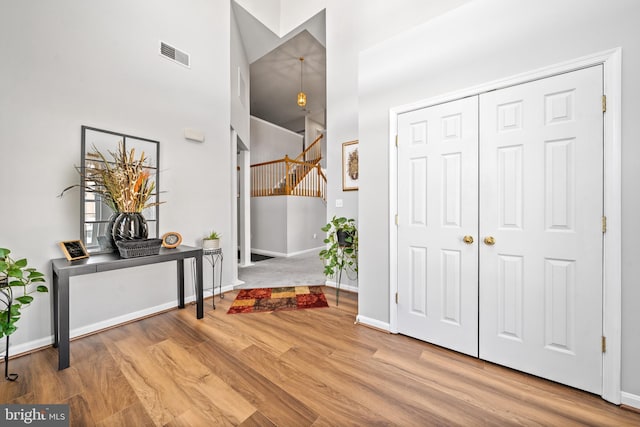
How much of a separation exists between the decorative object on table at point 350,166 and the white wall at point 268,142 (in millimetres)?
4747

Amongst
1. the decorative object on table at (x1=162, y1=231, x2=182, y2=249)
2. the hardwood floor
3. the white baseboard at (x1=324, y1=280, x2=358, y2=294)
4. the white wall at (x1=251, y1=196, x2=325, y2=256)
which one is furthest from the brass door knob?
the white wall at (x1=251, y1=196, x2=325, y2=256)

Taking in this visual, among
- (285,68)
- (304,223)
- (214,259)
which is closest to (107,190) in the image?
(214,259)

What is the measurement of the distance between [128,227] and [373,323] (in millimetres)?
2523

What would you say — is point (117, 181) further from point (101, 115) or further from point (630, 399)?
point (630, 399)

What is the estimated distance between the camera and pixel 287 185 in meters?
6.31

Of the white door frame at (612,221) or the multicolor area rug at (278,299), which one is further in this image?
the multicolor area rug at (278,299)

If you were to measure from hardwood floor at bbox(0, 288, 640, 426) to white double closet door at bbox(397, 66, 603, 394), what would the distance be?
217 millimetres

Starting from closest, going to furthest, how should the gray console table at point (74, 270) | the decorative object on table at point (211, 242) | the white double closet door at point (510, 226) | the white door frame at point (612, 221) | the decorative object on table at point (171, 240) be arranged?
the white door frame at point (612, 221) < the white double closet door at point (510, 226) < the gray console table at point (74, 270) < the decorative object on table at point (171, 240) < the decorative object on table at point (211, 242)

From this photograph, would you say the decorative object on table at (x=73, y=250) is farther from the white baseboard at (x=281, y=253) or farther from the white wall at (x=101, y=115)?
the white baseboard at (x=281, y=253)

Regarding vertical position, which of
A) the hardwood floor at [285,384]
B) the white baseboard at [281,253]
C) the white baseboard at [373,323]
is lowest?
the hardwood floor at [285,384]

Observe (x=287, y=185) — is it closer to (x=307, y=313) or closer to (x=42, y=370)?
(x=307, y=313)

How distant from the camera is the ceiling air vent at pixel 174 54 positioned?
296 cm

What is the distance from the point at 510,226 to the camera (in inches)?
74.7
